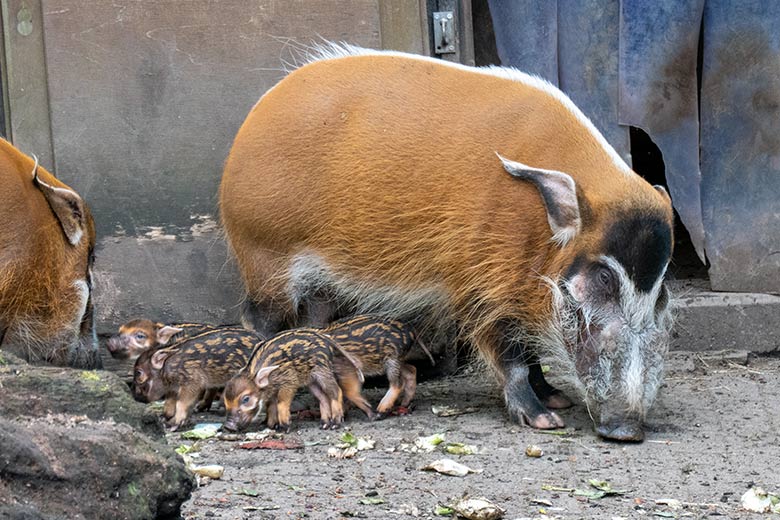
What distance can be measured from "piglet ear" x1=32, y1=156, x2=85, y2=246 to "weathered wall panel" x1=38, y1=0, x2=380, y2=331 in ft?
2.99

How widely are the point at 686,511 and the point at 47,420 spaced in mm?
2361

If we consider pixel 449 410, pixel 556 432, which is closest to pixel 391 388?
pixel 449 410

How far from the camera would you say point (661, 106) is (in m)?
6.71

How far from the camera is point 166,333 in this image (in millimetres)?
6207

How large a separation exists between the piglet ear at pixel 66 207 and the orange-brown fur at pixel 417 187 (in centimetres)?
83

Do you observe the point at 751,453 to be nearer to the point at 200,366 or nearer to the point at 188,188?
the point at 200,366

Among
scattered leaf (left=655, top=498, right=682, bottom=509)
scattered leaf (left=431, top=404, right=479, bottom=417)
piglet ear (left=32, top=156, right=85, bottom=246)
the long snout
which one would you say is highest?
piglet ear (left=32, top=156, right=85, bottom=246)

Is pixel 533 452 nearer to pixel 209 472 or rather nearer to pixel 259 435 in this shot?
pixel 259 435

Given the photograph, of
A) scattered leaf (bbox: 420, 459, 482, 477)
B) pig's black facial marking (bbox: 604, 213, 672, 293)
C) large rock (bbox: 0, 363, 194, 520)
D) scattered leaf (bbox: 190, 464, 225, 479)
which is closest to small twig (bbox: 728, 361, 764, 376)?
pig's black facial marking (bbox: 604, 213, 672, 293)

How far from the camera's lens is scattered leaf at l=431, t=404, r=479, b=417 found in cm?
597

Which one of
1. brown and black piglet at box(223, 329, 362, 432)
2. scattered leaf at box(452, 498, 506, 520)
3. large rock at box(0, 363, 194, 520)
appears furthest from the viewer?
brown and black piglet at box(223, 329, 362, 432)

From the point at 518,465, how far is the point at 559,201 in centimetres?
119

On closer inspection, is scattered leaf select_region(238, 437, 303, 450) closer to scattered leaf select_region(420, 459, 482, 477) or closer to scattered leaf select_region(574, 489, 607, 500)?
scattered leaf select_region(420, 459, 482, 477)

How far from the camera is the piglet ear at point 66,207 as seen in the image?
18.8ft
